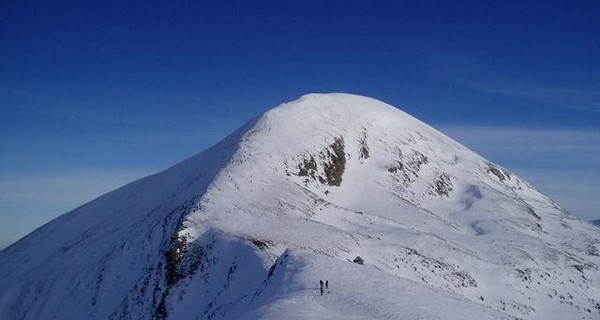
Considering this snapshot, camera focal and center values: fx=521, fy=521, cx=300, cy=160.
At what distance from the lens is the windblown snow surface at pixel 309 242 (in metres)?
24.1

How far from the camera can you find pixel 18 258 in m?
56.8

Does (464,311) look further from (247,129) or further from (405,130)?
(405,130)

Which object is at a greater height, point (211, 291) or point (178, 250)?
point (178, 250)

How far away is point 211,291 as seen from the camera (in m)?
32.7

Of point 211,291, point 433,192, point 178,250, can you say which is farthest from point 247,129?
point 211,291

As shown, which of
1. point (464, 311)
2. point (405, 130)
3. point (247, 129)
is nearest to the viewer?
point (464, 311)

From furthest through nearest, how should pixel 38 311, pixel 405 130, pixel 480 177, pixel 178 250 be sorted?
pixel 405 130 < pixel 480 177 < pixel 38 311 < pixel 178 250

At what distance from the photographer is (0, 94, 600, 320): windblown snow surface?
24.1 metres

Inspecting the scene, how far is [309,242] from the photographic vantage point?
3625cm

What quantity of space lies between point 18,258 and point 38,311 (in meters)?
18.2

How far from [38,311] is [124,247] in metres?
8.35

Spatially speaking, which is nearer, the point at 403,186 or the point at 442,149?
the point at 403,186

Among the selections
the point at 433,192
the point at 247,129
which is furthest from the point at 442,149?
the point at 247,129

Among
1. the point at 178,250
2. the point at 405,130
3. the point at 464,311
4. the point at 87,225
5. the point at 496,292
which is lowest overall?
the point at 496,292
